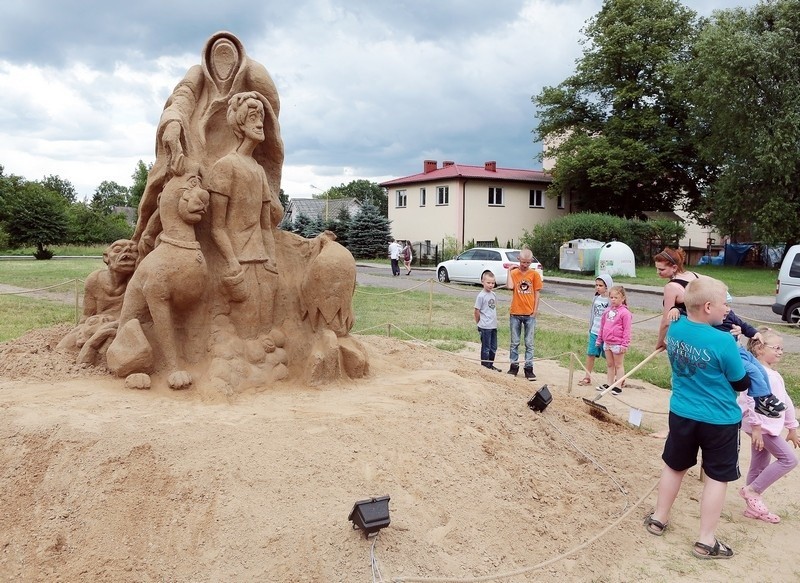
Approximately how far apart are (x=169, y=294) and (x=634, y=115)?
95.9ft

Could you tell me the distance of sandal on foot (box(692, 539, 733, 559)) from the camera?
399cm

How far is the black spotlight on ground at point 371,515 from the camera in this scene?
11.0ft

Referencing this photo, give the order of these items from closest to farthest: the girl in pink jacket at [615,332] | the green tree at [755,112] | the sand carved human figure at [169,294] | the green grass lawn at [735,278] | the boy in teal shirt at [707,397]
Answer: the boy in teal shirt at [707,397]
the sand carved human figure at [169,294]
the girl in pink jacket at [615,332]
the green grass lawn at [735,278]
the green tree at [755,112]

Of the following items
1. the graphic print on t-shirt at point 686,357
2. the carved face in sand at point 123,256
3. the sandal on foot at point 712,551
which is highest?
the carved face in sand at point 123,256

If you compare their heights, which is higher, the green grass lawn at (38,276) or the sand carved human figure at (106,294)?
the sand carved human figure at (106,294)

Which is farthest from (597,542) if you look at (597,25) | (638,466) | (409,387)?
(597,25)

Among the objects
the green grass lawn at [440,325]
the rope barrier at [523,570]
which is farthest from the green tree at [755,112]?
the rope barrier at [523,570]

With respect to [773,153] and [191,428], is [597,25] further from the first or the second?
[191,428]

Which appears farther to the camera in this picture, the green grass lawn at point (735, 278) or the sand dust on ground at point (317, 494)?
the green grass lawn at point (735, 278)

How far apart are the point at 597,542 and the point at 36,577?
127 inches

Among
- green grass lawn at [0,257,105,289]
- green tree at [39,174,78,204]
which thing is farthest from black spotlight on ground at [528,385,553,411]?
green tree at [39,174,78,204]

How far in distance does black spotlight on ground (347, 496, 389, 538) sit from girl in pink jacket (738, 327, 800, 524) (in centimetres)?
273

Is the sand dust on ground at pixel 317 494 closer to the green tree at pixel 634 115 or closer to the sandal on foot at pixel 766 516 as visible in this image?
the sandal on foot at pixel 766 516

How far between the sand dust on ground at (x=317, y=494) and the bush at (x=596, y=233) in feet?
72.2
